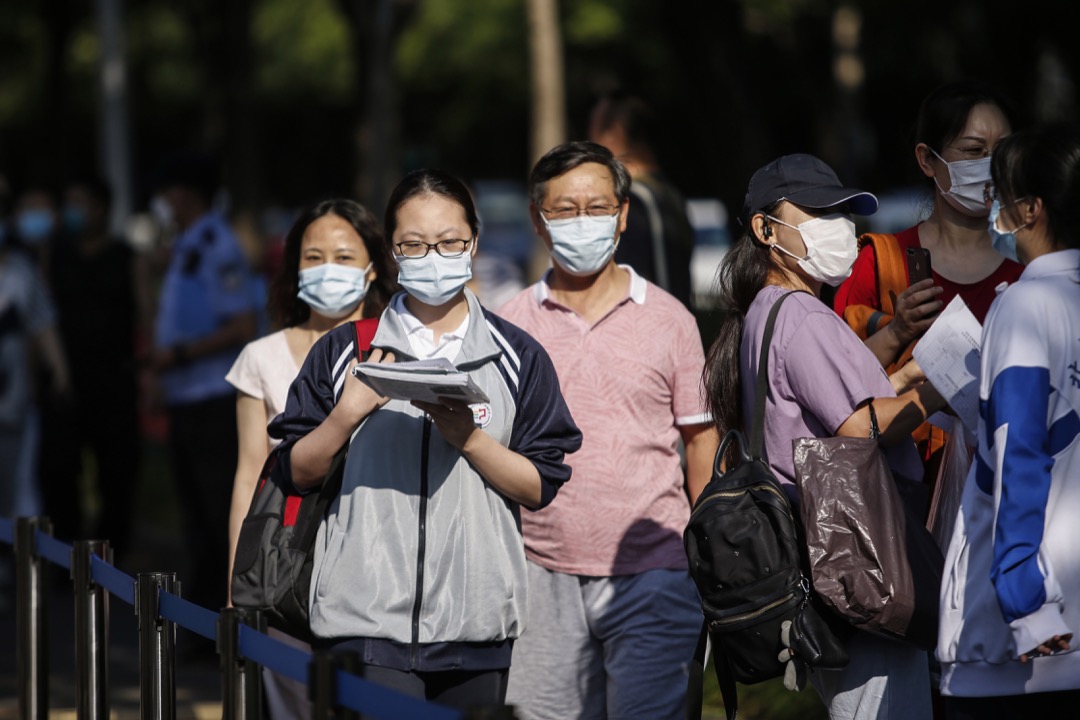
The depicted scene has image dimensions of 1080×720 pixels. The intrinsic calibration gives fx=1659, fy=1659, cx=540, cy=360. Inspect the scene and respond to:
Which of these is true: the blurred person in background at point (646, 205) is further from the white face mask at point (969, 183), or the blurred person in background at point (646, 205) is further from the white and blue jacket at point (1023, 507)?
the white and blue jacket at point (1023, 507)

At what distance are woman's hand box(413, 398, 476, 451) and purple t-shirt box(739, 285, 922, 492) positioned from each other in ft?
2.47

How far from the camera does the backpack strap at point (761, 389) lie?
4227mm

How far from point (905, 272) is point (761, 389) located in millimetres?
887

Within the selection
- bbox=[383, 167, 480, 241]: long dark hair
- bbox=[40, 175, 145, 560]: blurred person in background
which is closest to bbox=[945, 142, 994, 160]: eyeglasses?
bbox=[383, 167, 480, 241]: long dark hair

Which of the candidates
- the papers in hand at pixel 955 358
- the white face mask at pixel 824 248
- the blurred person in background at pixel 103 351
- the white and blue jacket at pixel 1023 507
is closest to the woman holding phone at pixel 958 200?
the white face mask at pixel 824 248

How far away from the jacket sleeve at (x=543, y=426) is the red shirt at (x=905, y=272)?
972 mm

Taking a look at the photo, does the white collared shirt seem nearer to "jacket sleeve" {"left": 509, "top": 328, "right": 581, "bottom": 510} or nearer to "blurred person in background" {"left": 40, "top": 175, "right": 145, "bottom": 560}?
"jacket sleeve" {"left": 509, "top": 328, "right": 581, "bottom": 510}

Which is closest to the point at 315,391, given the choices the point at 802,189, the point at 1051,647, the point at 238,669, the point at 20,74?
the point at 238,669

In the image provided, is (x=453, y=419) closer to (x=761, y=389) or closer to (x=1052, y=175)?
→ (x=761, y=389)

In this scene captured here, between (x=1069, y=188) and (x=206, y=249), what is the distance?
560 cm

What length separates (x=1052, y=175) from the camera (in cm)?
372

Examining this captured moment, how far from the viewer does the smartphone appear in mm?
4746

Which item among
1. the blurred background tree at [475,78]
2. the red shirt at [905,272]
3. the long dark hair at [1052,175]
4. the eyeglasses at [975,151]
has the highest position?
the blurred background tree at [475,78]

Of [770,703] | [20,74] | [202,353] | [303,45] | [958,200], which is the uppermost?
[20,74]
